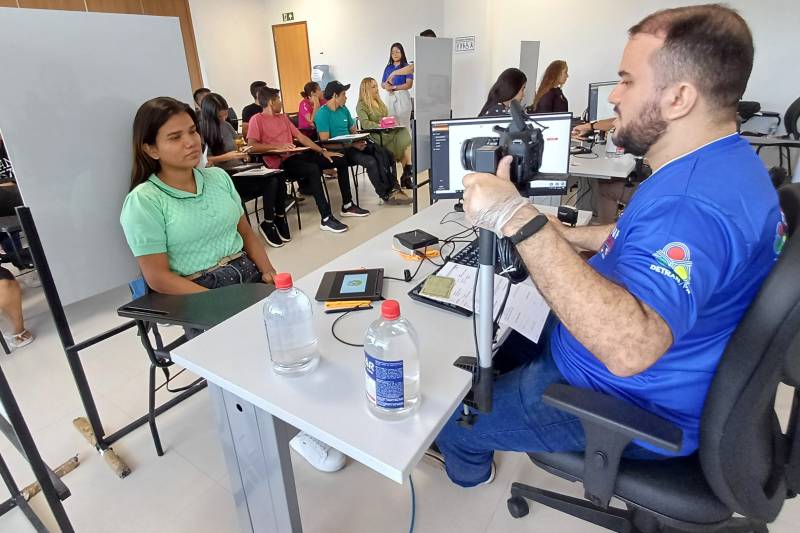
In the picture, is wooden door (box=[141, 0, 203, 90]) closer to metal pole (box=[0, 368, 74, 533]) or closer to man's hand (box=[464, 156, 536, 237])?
metal pole (box=[0, 368, 74, 533])

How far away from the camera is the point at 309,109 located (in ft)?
17.4

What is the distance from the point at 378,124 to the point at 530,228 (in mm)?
4751

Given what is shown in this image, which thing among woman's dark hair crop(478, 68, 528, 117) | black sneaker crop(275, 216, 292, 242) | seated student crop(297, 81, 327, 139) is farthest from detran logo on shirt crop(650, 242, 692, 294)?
seated student crop(297, 81, 327, 139)

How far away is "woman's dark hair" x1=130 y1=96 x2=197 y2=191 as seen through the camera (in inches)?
55.7

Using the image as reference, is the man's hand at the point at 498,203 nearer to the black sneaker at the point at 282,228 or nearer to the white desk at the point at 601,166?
the white desk at the point at 601,166

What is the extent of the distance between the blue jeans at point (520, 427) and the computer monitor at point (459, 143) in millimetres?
814

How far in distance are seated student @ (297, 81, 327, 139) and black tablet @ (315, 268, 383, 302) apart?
416cm

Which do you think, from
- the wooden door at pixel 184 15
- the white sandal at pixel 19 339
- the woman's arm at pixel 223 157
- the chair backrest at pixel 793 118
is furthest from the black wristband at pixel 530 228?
the wooden door at pixel 184 15

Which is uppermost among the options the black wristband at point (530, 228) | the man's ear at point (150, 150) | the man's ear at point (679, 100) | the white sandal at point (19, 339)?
the man's ear at point (679, 100)

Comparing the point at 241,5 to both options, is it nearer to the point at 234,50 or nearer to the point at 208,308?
the point at 234,50

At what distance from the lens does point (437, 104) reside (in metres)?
2.34

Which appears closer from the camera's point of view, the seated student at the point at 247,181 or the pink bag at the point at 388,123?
the seated student at the point at 247,181

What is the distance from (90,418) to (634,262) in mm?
1735

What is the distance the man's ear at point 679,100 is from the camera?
780mm
